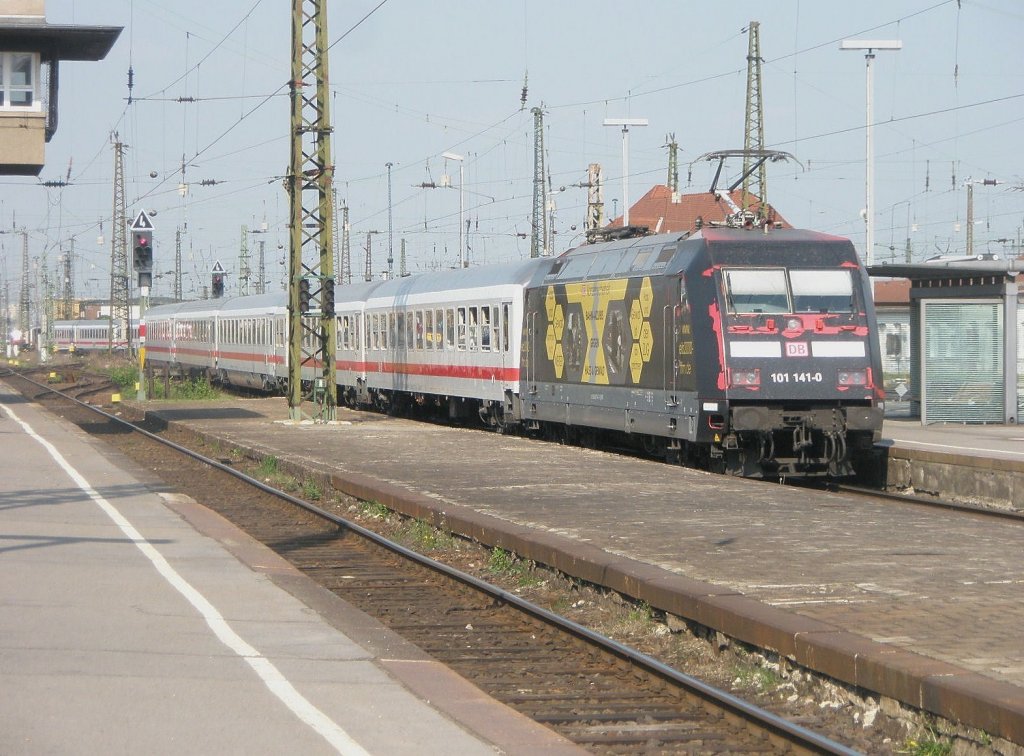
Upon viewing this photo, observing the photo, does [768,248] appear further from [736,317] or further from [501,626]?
[501,626]

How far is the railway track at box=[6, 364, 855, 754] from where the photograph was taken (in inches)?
262

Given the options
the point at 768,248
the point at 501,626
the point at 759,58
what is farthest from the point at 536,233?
the point at 501,626

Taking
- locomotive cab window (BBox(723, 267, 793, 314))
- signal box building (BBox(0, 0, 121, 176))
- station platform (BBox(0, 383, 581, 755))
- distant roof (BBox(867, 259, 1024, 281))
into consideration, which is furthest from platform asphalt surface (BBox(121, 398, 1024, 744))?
signal box building (BBox(0, 0, 121, 176))

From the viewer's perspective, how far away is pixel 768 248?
17.7m

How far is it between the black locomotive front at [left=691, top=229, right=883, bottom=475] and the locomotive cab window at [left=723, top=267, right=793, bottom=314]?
1cm

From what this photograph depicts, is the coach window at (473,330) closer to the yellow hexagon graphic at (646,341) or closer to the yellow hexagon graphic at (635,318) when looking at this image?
the yellow hexagon graphic at (635,318)

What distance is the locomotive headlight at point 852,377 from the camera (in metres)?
17.5

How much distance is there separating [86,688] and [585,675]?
2767mm

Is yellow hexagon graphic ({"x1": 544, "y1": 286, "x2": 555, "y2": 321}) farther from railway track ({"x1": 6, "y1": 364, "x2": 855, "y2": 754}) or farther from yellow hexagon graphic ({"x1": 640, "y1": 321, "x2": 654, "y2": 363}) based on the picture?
railway track ({"x1": 6, "y1": 364, "x2": 855, "y2": 754})

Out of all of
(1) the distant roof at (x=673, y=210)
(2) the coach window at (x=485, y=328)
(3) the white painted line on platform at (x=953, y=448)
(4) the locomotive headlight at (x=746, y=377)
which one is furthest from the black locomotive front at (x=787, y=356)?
(1) the distant roof at (x=673, y=210)

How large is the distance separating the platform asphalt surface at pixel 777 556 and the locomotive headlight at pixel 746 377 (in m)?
1.26

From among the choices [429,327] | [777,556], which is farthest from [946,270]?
[777,556]

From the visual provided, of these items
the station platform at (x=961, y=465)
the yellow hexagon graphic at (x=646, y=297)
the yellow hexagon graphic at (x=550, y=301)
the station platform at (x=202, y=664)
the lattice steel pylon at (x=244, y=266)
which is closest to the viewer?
the station platform at (x=202, y=664)

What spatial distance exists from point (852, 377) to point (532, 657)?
9.96 meters
